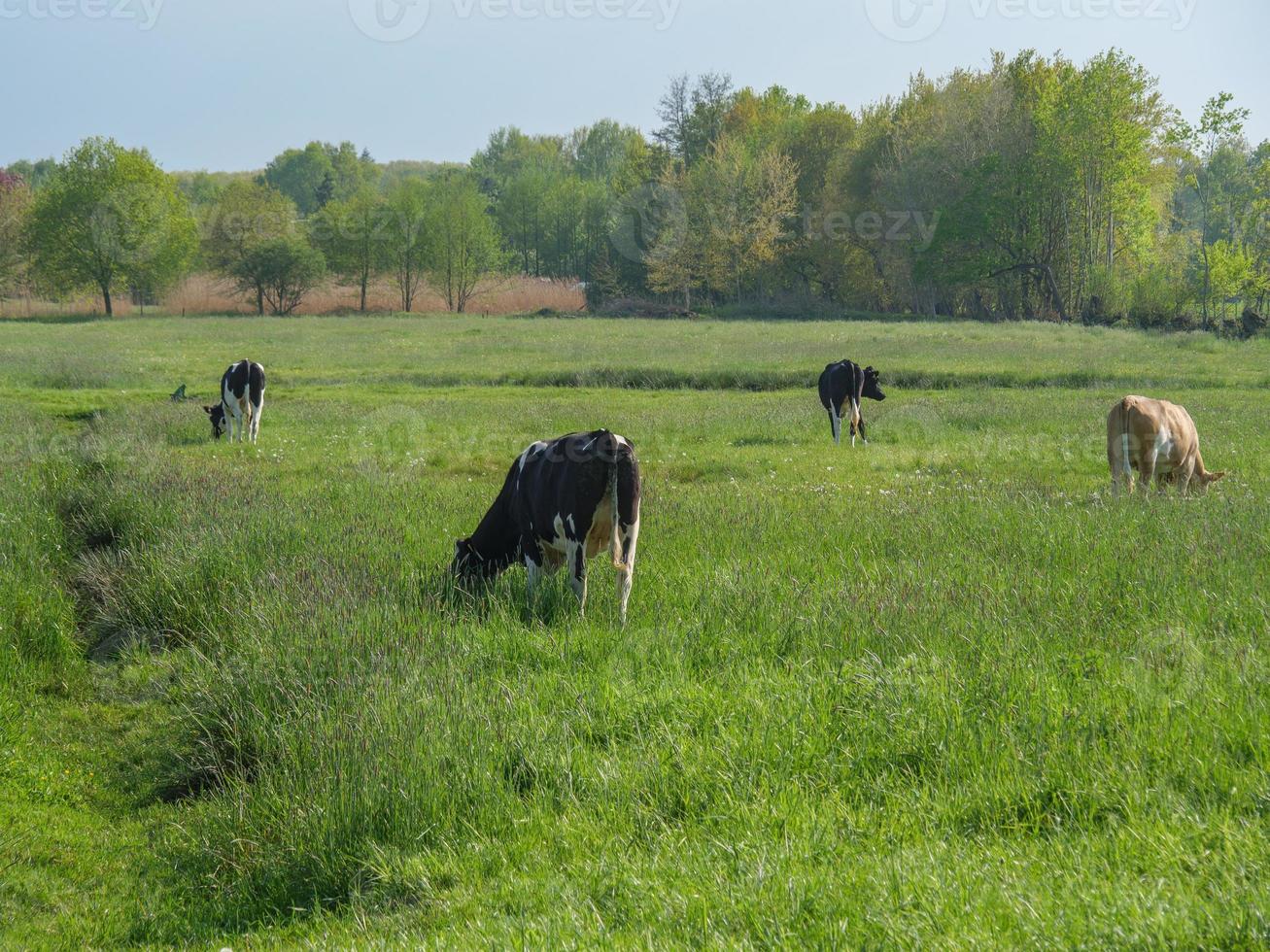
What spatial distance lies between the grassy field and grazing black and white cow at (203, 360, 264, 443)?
654cm

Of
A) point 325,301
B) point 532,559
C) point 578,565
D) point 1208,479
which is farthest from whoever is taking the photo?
point 325,301

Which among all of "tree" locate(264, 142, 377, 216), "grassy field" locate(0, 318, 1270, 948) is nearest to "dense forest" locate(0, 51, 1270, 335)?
"grassy field" locate(0, 318, 1270, 948)

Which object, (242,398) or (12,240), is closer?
(242,398)

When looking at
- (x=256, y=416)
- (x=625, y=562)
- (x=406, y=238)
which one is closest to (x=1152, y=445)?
(x=625, y=562)

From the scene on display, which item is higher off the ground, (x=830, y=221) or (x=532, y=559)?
(x=830, y=221)

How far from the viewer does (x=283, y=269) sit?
78.8 m

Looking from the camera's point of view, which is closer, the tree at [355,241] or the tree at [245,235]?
the tree at [245,235]

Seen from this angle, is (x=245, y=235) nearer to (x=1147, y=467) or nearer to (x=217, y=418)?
(x=217, y=418)

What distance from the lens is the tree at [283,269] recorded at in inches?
3066

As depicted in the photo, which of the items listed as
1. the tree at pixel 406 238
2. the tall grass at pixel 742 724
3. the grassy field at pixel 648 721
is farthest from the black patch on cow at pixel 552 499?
the tree at pixel 406 238

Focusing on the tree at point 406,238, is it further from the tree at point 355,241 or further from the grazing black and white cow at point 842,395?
the grazing black and white cow at point 842,395

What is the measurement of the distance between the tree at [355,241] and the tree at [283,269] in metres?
4.95

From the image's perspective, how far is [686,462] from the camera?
54.7ft

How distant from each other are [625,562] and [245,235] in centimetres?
7957
